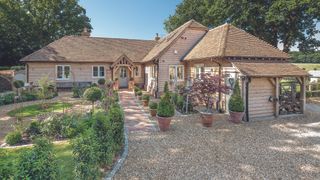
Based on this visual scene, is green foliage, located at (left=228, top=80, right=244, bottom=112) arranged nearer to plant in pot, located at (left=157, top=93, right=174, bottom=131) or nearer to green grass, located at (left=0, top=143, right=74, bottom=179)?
plant in pot, located at (left=157, top=93, right=174, bottom=131)

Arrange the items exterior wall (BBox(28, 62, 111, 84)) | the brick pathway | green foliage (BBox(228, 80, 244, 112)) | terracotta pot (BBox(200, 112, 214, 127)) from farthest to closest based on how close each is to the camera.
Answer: exterior wall (BBox(28, 62, 111, 84))
green foliage (BBox(228, 80, 244, 112))
terracotta pot (BBox(200, 112, 214, 127))
the brick pathway

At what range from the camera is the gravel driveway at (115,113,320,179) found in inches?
256

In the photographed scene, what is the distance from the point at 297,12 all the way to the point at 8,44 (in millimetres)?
42421

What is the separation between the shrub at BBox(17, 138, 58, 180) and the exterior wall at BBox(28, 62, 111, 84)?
21.5 metres

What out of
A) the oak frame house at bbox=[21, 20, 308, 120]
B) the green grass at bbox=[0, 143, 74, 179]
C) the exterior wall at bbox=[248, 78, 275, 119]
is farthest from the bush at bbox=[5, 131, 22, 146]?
the exterior wall at bbox=[248, 78, 275, 119]

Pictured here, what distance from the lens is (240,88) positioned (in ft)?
42.0

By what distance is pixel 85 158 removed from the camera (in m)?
5.09

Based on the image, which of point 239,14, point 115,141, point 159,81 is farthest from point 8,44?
point 115,141

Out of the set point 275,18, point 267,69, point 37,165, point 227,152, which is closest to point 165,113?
point 227,152

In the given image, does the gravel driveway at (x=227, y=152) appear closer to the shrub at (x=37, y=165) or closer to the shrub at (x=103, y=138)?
the shrub at (x=103, y=138)

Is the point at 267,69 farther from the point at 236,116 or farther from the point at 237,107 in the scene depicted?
the point at 236,116

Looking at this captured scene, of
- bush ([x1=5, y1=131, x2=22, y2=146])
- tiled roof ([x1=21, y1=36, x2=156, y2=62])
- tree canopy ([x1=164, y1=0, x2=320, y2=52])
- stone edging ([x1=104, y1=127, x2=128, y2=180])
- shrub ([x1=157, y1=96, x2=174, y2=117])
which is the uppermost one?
tree canopy ([x1=164, y1=0, x2=320, y2=52])

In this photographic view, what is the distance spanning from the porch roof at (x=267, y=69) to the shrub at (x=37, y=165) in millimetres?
10410

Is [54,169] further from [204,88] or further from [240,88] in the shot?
[240,88]
